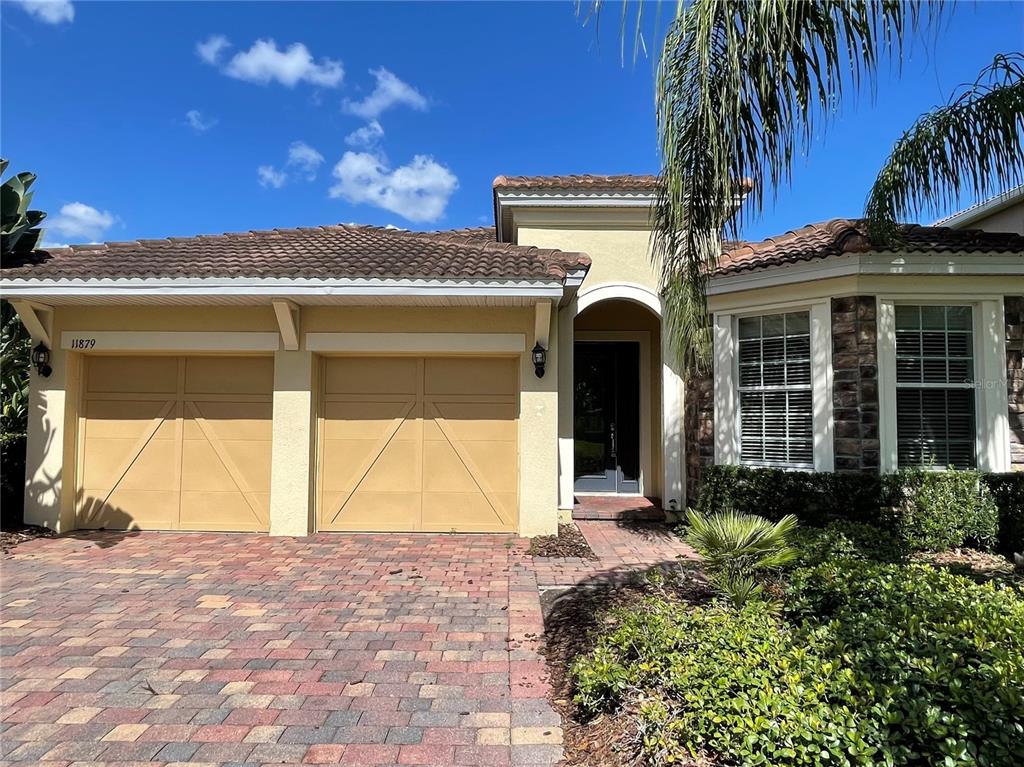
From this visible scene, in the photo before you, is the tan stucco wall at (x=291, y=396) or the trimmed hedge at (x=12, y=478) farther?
the trimmed hedge at (x=12, y=478)

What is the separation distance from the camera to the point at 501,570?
20.4 feet

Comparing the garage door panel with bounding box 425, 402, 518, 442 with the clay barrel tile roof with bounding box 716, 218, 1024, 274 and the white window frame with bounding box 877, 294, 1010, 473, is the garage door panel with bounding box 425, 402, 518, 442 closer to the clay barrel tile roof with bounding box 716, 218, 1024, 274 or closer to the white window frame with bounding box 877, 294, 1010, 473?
the clay barrel tile roof with bounding box 716, 218, 1024, 274

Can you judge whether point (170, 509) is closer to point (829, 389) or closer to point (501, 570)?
point (501, 570)

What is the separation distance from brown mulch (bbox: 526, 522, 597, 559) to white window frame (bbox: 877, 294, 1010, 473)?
379cm

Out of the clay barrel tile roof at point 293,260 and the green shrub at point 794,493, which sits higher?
the clay barrel tile roof at point 293,260

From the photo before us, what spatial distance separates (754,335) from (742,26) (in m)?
4.71

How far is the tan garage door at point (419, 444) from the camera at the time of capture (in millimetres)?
7930

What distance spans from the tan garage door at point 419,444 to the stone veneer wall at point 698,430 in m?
2.77

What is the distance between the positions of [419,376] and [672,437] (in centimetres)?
414

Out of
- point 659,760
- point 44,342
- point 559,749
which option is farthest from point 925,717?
point 44,342

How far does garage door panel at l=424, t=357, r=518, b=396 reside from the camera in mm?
8023

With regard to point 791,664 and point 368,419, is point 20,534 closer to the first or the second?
point 368,419

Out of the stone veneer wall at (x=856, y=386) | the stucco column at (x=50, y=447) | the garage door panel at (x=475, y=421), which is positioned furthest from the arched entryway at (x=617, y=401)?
the stucco column at (x=50, y=447)

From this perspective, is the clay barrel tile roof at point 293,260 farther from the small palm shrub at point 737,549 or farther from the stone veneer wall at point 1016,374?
the stone veneer wall at point 1016,374
